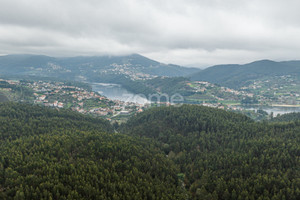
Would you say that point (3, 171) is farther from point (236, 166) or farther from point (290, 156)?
point (290, 156)

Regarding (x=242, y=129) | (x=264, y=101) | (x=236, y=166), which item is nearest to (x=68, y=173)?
(x=236, y=166)

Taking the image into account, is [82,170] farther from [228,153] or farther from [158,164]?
[228,153]

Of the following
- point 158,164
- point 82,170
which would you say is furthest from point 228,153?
point 82,170

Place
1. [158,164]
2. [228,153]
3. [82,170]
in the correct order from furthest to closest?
[228,153], [158,164], [82,170]

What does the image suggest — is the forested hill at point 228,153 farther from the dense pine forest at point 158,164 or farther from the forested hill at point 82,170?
the forested hill at point 82,170

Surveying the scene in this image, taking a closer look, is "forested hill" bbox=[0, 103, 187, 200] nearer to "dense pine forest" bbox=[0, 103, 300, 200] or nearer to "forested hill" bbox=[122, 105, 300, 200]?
"dense pine forest" bbox=[0, 103, 300, 200]

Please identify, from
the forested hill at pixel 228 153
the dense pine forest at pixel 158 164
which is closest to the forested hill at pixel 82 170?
the dense pine forest at pixel 158 164

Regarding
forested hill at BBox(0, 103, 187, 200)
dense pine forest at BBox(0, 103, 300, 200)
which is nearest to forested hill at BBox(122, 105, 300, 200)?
dense pine forest at BBox(0, 103, 300, 200)
